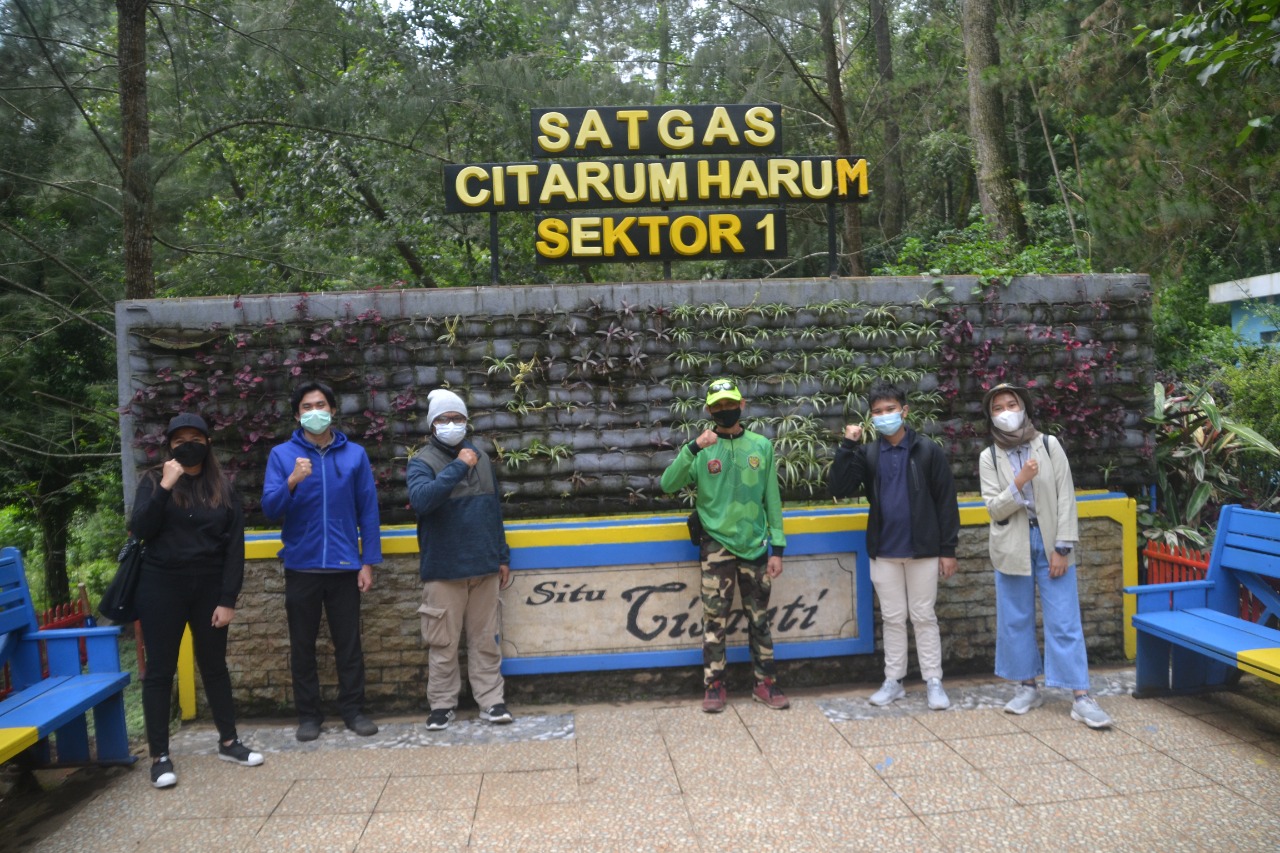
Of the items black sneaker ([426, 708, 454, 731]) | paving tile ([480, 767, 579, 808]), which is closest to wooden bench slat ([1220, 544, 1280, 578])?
paving tile ([480, 767, 579, 808])

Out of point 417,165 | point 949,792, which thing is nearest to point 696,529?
point 949,792

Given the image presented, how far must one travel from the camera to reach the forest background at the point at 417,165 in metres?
8.30

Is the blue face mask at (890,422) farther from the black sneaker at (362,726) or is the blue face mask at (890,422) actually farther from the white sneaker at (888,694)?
the black sneaker at (362,726)

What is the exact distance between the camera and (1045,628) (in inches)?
210

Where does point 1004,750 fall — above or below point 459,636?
below

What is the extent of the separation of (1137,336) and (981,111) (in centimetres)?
812

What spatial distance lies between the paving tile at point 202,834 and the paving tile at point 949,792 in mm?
2875

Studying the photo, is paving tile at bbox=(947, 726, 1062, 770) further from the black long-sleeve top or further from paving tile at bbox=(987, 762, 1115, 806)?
the black long-sleeve top

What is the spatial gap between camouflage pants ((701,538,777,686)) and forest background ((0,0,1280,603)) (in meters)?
3.07

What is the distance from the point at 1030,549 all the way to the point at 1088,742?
3.35 feet

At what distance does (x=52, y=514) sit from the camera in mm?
10945

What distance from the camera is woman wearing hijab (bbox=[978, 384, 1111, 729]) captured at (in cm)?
521

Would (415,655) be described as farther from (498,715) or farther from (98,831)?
(98,831)

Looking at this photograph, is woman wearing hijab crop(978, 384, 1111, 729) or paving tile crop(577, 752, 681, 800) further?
woman wearing hijab crop(978, 384, 1111, 729)
